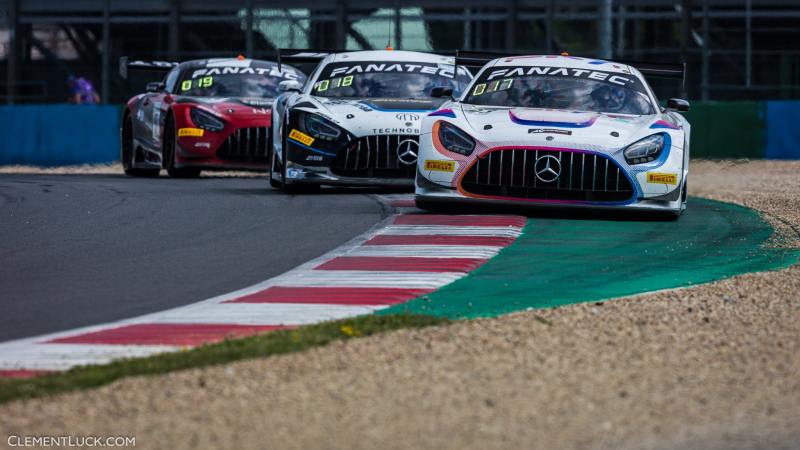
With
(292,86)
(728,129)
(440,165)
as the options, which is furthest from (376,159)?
(728,129)

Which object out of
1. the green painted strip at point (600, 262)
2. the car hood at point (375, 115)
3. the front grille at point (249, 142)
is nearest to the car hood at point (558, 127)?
the green painted strip at point (600, 262)

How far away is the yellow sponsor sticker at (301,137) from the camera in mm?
14352

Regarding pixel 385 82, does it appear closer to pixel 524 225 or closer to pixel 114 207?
pixel 114 207

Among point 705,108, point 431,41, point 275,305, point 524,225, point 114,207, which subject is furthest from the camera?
point 431,41

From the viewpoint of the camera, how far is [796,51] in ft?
84.1

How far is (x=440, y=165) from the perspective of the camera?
1191cm

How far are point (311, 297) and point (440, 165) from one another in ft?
14.2

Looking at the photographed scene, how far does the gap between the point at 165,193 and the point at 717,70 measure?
12708 mm

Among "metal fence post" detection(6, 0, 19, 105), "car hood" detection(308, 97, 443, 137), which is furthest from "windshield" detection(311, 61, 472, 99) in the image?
"metal fence post" detection(6, 0, 19, 105)

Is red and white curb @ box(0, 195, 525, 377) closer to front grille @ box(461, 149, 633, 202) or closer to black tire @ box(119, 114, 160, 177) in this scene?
front grille @ box(461, 149, 633, 202)

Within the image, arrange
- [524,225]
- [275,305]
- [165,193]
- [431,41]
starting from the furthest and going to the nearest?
[431,41] → [165,193] → [524,225] → [275,305]

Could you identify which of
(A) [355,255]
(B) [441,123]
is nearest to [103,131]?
(B) [441,123]

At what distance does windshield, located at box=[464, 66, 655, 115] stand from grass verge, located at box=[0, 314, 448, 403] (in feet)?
19.5

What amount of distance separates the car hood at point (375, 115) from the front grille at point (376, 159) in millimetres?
74
